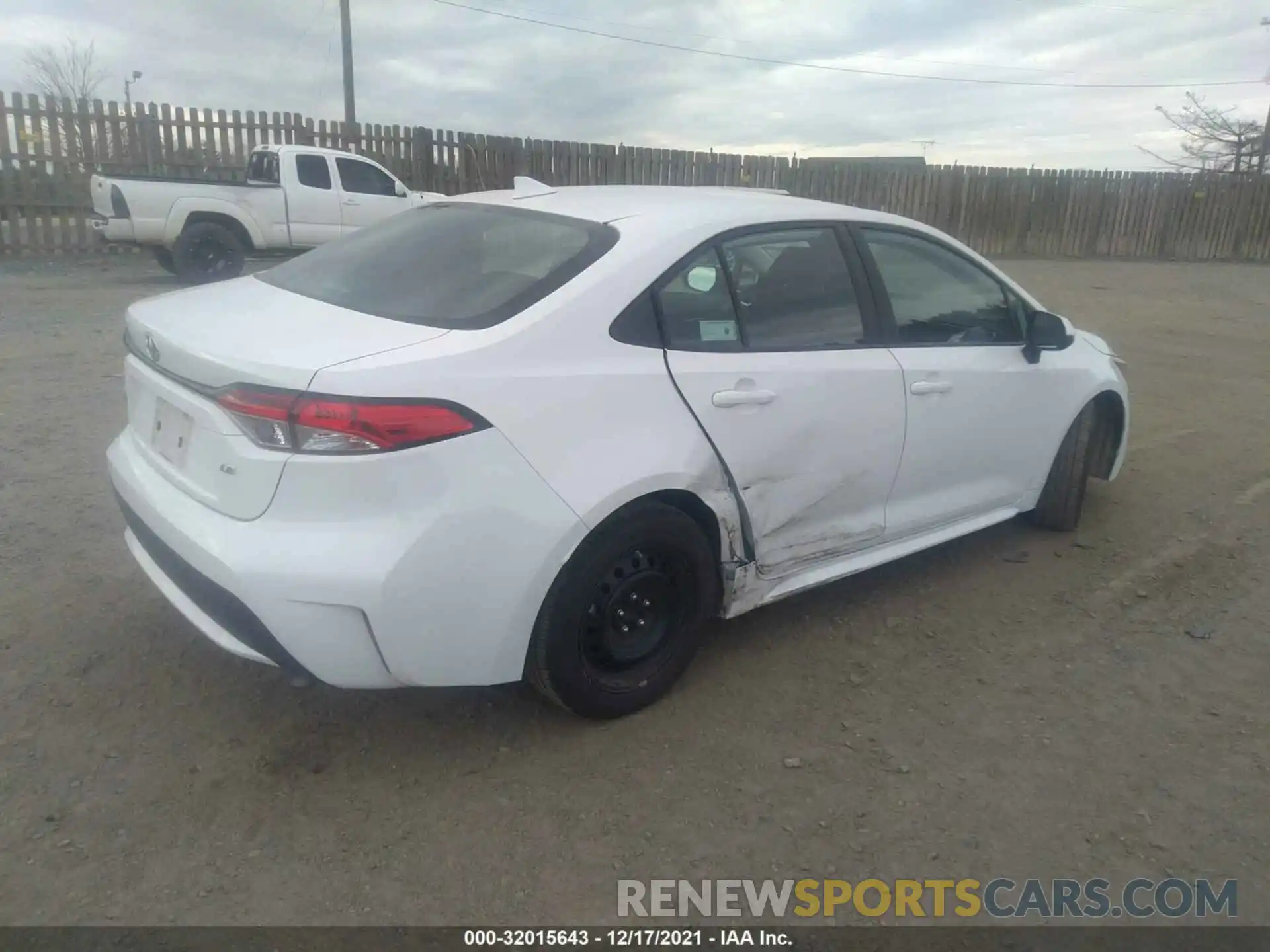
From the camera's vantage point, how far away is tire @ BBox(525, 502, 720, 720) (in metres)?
2.77

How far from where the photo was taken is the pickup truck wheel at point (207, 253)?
11820 millimetres

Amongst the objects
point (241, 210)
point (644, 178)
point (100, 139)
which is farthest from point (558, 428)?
point (644, 178)

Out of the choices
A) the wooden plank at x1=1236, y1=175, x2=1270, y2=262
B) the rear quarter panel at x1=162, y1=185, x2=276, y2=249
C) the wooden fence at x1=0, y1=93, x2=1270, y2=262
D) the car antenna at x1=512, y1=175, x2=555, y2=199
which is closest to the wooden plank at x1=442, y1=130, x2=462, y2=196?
the wooden fence at x1=0, y1=93, x2=1270, y2=262

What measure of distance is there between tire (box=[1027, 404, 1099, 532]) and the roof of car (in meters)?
1.43

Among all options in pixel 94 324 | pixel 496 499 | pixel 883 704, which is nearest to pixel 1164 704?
pixel 883 704

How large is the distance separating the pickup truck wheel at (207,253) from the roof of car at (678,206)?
9.31 meters

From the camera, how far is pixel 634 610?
300 cm

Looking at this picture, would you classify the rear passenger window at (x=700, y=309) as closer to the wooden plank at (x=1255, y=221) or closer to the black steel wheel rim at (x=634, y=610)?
the black steel wheel rim at (x=634, y=610)

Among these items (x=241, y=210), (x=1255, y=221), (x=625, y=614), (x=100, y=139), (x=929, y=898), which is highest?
(x=100, y=139)

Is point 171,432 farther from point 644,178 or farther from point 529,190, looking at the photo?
point 644,178

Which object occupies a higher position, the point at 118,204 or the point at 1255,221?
the point at 1255,221

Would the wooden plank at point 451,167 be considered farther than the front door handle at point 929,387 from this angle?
Yes

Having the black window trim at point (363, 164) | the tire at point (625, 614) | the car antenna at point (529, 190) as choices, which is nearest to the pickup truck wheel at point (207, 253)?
the black window trim at point (363, 164)

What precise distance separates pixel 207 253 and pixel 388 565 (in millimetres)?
11203
